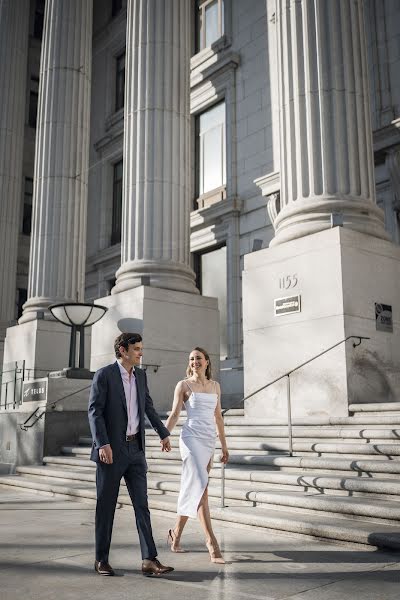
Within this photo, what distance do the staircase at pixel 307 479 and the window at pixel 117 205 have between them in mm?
16505

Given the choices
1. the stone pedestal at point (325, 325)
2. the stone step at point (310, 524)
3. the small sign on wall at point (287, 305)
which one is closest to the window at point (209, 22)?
the stone pedestal at point (325, 325)

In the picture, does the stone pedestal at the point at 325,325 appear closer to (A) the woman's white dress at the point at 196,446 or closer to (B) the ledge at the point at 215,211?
(A) the woman's white dress at the point at 196,446

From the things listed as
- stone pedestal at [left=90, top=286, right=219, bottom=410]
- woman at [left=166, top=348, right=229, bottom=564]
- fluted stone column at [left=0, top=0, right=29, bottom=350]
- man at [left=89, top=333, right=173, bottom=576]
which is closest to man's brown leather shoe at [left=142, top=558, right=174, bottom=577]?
man at [left=89, top=333, right=173, bottom=576]

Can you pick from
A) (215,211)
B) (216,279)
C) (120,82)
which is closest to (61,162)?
(215,211)

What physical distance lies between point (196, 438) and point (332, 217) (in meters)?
5.93

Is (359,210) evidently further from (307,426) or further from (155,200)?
(155,200)

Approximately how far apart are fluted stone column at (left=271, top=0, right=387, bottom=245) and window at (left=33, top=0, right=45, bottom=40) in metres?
22.2

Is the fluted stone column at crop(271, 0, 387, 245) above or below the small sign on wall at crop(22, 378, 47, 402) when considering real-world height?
above

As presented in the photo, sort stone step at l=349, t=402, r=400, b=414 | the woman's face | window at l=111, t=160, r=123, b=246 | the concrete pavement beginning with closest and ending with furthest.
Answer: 1. the concrete pavement
2. the woman's face
3. stone step at l=349, t=402, r=400, b=414
4. window at l=111, t=160, r=123, b=246

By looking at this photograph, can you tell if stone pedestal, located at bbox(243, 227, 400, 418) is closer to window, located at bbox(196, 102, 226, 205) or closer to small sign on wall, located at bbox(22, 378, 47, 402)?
small sign on wall, located at bbox(22, 378, 47, 402)

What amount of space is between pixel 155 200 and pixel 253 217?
15.4 ft

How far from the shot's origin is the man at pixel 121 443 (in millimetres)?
4785

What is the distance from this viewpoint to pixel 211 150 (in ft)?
72.4

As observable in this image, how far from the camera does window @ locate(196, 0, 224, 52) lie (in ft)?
72.6
